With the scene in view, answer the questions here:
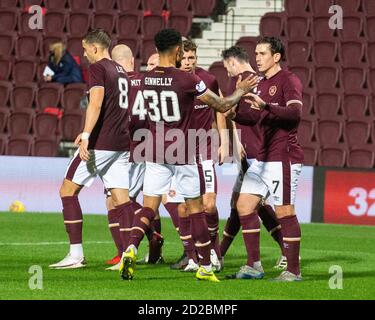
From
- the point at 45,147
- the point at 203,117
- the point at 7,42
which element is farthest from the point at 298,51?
the point at 203,117

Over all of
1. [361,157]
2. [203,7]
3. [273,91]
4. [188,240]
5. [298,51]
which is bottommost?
[188,240]

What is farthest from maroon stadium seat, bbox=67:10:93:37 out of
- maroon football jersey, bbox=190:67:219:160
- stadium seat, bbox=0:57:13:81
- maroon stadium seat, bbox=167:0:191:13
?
maroon football jersey, bbox=190:67:219:160

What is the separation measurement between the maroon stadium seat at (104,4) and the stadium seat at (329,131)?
6.01 meters

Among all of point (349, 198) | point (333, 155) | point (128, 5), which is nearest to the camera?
point (349, 198)

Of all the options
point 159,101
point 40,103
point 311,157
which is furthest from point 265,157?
point 40,103

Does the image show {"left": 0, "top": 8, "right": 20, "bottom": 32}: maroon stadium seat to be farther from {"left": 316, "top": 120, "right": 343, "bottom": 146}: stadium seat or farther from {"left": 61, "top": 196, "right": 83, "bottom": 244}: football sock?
{"left": 61, "top": 196, "right": 83, "bottom": 244}: football sock

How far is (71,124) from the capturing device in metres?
21.2

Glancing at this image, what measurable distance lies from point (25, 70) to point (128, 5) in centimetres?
292

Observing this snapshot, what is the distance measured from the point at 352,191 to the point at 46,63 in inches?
303

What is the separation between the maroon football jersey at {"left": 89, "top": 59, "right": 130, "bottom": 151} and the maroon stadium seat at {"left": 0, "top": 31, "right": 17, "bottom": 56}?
13.0 metres

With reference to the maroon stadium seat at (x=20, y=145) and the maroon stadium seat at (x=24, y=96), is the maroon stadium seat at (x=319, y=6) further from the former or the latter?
the maroon stadium seat at (x=20, y=145)

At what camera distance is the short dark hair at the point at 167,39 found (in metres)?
9.74

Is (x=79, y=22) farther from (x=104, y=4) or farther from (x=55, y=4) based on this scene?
(x=55, y=4)

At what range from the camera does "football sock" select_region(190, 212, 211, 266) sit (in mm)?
10141
